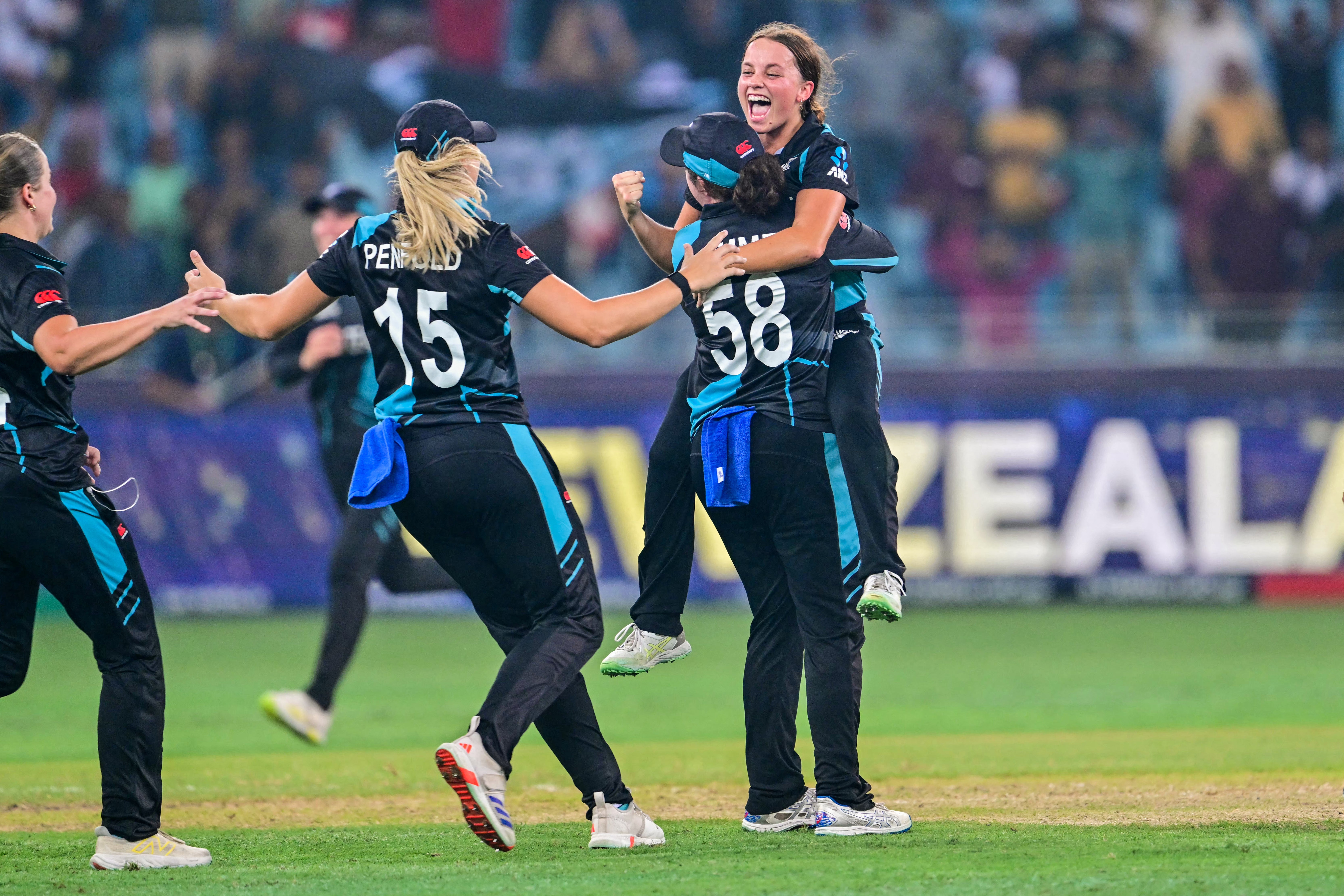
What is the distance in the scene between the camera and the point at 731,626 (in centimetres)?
1451

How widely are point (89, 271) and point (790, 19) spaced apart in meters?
8.36

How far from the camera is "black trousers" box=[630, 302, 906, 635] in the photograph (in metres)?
5.87

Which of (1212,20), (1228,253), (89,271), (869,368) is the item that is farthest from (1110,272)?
(869,368)

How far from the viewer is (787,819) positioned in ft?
20.1

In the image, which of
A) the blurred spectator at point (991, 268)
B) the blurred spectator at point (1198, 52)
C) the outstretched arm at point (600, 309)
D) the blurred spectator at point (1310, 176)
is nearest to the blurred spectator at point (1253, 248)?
the blurred spectator at point (1310, 176)

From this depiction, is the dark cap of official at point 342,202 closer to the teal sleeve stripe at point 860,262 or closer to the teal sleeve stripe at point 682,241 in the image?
the teal sleeve stripe at point 682,241

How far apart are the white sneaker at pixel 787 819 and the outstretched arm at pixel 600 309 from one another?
6.33 feet

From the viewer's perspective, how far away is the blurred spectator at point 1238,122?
18078 mm

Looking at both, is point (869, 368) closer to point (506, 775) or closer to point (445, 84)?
point (506, 775)

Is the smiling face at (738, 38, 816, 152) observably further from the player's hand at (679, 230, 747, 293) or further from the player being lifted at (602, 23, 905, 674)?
the player's hand at (679, 230, 747, 293)

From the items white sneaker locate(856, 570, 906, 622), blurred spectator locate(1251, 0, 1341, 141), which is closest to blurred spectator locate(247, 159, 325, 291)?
blurred spectator locate(1251, 0, 1341, 141)

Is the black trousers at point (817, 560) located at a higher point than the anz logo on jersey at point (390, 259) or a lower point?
lower

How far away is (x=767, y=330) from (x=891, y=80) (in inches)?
539

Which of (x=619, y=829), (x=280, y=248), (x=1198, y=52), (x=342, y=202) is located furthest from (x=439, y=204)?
(x=1198, y=52)
